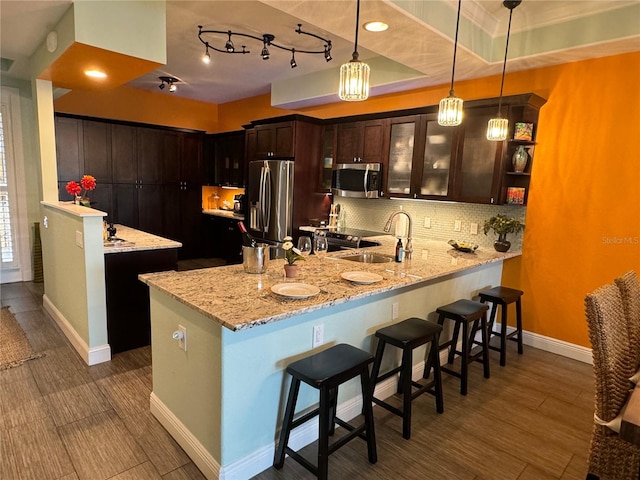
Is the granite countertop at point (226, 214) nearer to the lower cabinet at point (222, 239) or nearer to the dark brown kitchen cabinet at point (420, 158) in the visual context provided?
the lower cabinet at point (222, 239)

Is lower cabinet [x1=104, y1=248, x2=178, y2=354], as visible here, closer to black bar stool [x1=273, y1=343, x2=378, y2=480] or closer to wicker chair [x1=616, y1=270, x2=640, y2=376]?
black bar stool [x1=273, y1=343, x2=378, y2=480]

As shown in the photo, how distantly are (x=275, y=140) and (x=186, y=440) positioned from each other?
3.88 meters

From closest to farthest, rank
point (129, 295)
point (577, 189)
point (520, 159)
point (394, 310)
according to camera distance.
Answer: point (394, 310), point (129, 295), point (577, 189), point (520, 159)

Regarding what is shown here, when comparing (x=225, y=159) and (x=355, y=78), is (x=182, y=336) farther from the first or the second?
(x=225, y=159)

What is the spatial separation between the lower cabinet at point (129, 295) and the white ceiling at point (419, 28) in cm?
189

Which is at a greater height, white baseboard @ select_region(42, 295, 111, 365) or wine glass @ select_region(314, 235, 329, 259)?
wine glass @ select_region(314, 235, 329, 259)

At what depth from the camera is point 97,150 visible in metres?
5.61

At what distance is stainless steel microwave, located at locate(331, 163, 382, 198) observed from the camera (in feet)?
14.7

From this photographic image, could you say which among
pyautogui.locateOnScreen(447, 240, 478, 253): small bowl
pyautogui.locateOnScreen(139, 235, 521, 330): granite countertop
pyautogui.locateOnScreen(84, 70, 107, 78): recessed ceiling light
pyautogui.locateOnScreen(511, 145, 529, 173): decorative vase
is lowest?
pyautogui.locateOnScreen(139, 235, 521, 330): granite countertop

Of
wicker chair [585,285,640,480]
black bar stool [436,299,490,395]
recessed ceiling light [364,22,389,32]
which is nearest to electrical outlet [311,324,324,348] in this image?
black bar stool [436,299,490,395]

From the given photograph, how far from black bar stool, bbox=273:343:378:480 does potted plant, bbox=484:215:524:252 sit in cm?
230

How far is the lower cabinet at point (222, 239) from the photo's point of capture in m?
6.17

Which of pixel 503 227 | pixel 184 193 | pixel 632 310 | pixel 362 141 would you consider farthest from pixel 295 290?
pixel 184 193

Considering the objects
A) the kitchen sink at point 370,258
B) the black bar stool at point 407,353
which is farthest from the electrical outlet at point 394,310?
the kitchen sink at point 370,258
